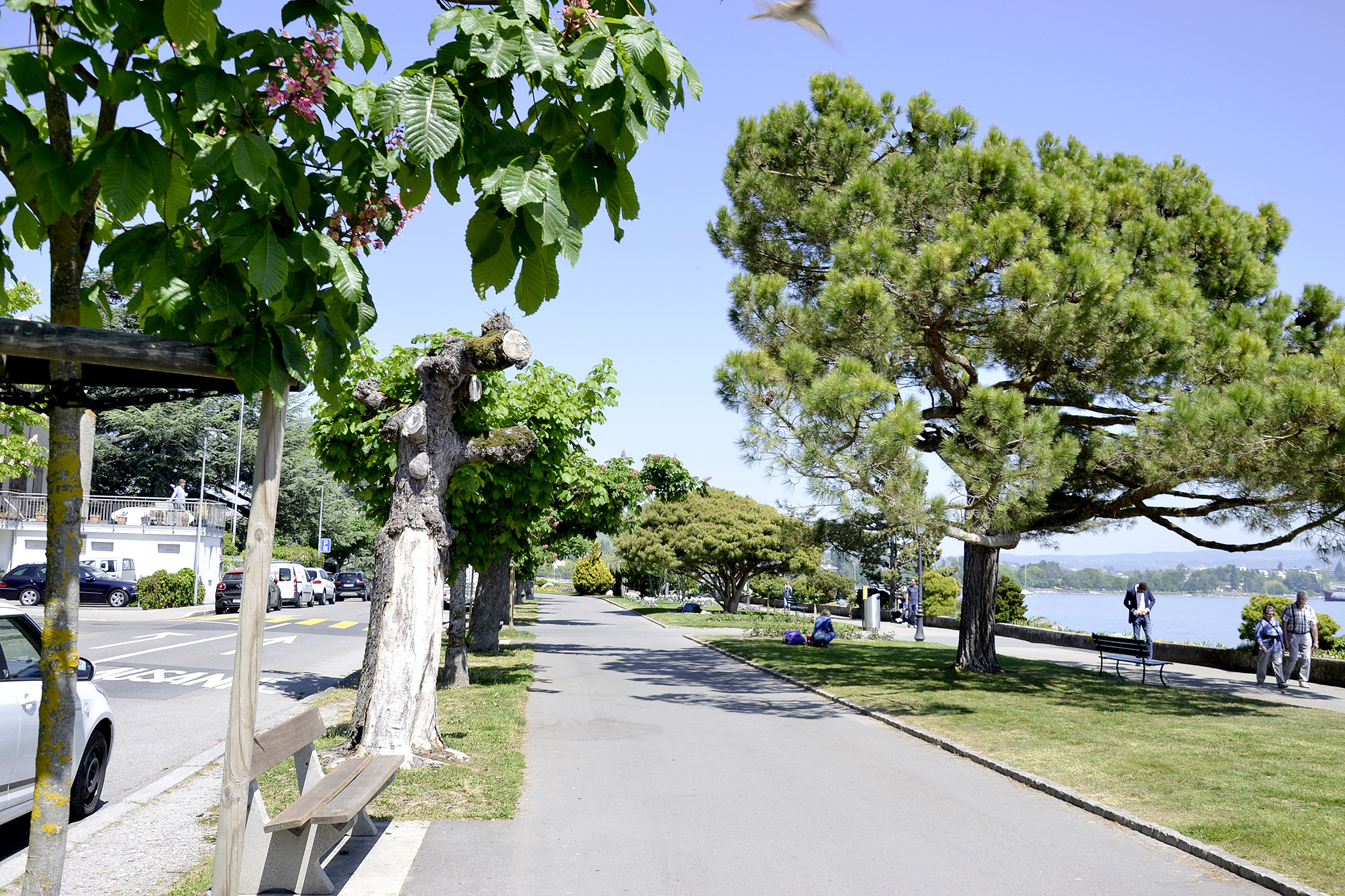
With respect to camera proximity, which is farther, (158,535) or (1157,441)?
(158,535)

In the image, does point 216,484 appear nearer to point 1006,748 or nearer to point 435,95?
point 1006,748

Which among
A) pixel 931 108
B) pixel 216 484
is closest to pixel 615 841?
pixel 931 108

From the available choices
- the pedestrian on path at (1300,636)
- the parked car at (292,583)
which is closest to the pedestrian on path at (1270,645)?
the pedestrian on path at (1300,636)

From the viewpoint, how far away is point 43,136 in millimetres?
3938

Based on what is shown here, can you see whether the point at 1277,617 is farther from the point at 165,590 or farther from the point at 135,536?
the point at 135,536

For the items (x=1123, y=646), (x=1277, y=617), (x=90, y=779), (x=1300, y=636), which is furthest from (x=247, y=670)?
(x=1277, y=617)

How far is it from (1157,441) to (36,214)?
14.0 metres

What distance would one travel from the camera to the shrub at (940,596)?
133ft

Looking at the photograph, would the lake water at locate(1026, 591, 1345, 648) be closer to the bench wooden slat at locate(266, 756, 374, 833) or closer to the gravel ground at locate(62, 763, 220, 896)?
the bench wooden slat at locate(266, 756, 374, 833)

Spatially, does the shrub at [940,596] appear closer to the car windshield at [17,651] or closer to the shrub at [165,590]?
the shrub at [165,590]

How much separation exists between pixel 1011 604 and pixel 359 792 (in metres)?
33.2

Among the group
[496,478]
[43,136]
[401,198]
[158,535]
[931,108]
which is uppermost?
[931,108]

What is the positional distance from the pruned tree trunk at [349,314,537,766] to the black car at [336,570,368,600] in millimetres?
48060

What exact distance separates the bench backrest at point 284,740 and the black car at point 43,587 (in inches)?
1184
